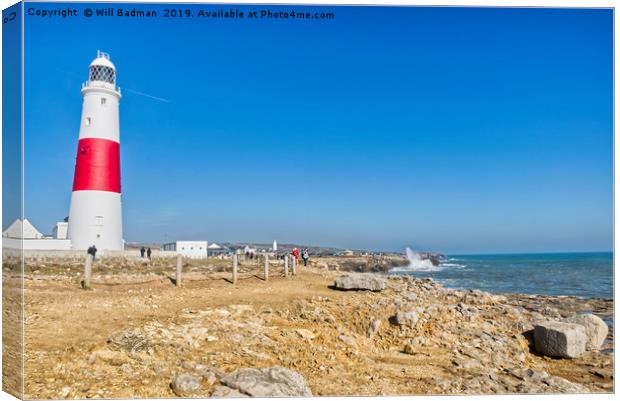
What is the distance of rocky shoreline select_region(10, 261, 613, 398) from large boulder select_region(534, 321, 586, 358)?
136 mm

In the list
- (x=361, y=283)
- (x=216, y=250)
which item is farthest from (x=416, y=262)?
(x=361, y=283)

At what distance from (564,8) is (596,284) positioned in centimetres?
1862

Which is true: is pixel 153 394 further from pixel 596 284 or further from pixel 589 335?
pixel 596 284

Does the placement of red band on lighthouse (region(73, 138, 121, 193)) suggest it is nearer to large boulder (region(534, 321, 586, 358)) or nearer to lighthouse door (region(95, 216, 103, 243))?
lighthouse door (region(95, 216, 103, 243))

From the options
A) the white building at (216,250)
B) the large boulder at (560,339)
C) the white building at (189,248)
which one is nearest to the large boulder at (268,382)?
the large boulder at (560,339)

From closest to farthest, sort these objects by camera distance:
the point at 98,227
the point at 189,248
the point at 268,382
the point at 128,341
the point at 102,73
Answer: the point at 268,382
the point at 128,341
the point at 102,73
the point at 98,227
the point at 189,248

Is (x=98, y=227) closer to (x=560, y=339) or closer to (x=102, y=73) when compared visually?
(x=102, y=73)

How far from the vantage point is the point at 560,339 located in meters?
7.92

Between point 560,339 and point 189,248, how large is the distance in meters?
13.3

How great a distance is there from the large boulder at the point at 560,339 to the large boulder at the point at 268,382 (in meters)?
4.59

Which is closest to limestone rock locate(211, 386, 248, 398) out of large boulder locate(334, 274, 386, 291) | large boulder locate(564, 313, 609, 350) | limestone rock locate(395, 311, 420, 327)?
limestone rock locate(395, 311, 420, 327)

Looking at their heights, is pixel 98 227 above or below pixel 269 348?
above

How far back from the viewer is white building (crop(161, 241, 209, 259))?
55.7 ft

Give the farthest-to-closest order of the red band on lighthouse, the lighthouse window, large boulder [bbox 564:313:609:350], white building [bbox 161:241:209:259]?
white building [bbox 161:241:209:259]
the red band on lighthouse
the lighthouse window
large boulder [bbox 564:313:609:350]
